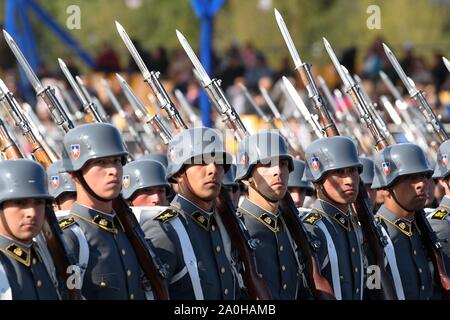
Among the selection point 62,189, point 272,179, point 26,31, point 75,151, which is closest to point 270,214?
point 272,179

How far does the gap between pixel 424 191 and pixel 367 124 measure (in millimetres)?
1566

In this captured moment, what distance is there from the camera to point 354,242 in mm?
10703

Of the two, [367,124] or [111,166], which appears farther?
[367,124]

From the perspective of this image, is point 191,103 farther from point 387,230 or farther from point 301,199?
point 387,230

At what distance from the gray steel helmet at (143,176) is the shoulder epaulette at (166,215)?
1.91 m

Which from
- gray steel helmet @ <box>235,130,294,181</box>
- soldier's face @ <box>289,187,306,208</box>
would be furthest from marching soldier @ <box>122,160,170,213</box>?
soldier's face @ <box>289,187,306,208</box>

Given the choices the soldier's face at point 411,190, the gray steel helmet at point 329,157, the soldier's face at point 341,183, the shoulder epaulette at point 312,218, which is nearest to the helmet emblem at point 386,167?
the soldier's face at point 411,190

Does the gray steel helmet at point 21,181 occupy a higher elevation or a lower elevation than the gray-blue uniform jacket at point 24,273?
higher

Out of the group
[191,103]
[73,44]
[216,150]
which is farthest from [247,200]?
[73,44]

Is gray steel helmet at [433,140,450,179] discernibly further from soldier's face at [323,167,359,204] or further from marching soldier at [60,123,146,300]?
marching soldier at [60,123,146,300]

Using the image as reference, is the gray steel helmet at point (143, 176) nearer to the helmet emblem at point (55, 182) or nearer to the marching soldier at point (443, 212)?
the helmet emblem at point (55, 182)

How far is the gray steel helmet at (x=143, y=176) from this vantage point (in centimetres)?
1155
